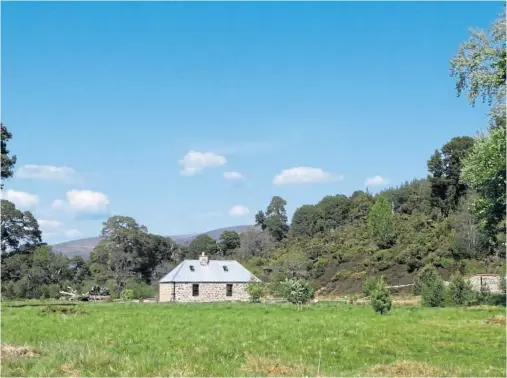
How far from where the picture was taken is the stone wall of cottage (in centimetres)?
6162

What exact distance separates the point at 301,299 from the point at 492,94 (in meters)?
23.0

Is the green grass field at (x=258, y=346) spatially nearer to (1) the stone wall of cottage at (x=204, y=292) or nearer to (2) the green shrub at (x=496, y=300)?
(2) the green shrub at (x=496, y=300)

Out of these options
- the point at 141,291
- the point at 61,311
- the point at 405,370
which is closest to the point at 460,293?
the point at 61,311

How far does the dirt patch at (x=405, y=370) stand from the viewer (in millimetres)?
11457

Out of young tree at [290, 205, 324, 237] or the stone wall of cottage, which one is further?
young tree at [290, 205, 324, 237]

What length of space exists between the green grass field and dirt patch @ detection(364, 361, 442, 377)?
0.02 metres

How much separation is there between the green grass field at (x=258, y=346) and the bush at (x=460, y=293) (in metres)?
10.4

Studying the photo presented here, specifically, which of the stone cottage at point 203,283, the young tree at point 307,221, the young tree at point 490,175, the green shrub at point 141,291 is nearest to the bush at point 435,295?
the young tree at point 490,175

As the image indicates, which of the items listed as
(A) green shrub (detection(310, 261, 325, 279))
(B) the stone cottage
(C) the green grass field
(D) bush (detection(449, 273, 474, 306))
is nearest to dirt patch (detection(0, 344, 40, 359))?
(C) the green grass field

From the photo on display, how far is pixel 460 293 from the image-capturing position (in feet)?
127

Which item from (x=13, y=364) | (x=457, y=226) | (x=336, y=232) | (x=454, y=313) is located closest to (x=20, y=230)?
(x=336, y=232)

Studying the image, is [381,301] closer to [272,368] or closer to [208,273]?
[272,368]

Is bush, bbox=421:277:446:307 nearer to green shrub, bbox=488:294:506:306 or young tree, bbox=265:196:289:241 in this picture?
green shrub, bbox=488:294:506:306

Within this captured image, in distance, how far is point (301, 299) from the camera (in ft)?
128
